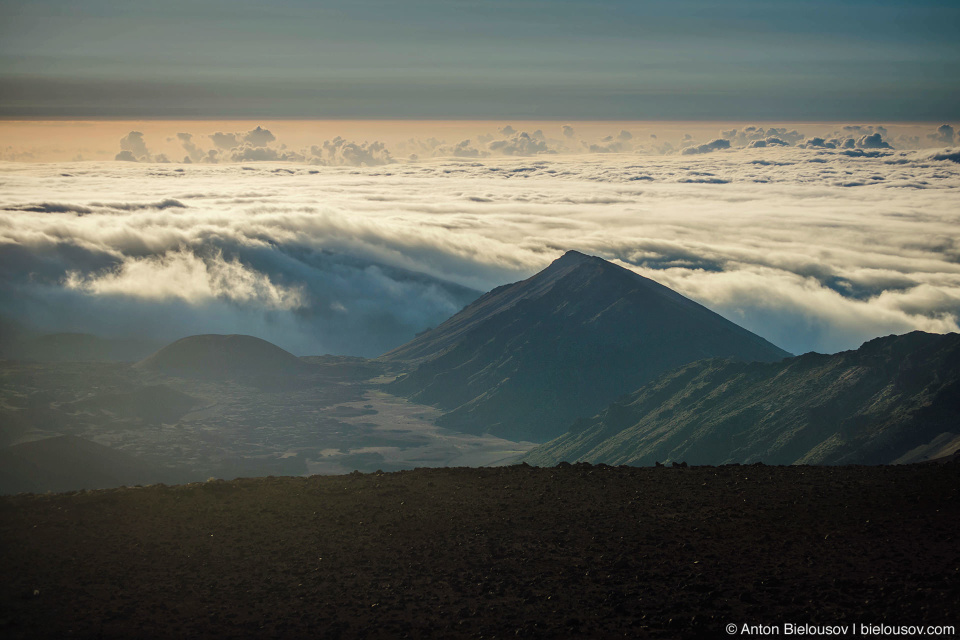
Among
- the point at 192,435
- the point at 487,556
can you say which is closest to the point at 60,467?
the point at 192,435

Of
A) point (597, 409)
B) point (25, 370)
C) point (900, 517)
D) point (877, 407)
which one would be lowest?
point (597, 409)

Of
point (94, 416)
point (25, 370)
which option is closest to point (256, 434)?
point (94, 416)

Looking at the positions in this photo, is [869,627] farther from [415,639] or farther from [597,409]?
[597,409]

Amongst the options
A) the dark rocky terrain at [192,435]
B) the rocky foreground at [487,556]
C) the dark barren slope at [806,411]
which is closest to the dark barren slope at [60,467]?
the dark rocky terrain at [192,435]

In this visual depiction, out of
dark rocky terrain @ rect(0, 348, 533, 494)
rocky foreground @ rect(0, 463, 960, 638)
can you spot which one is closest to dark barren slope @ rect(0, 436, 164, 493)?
dark rocky terrain @ rect(0, 348, 533, 494)

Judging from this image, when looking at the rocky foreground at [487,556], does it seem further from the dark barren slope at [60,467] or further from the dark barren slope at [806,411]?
the dark barren slope at [60,467]

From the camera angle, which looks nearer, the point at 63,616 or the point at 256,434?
the point at 63,616
